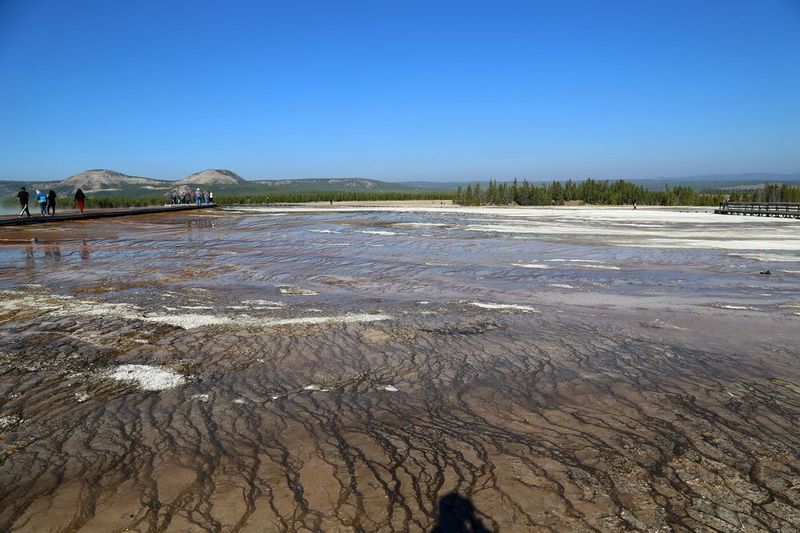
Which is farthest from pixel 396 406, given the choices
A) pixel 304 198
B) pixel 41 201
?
pixel 304 198

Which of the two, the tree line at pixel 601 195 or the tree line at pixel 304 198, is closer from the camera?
the tree line at pixel 601 195

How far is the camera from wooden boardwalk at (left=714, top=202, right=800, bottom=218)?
3379 cm

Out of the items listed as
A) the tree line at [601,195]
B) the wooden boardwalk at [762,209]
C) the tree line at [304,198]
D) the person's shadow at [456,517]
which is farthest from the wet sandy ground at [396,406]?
the tree line at [304,198]

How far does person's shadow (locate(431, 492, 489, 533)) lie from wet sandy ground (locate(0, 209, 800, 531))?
11 mm

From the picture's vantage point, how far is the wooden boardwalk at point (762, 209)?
111 ft

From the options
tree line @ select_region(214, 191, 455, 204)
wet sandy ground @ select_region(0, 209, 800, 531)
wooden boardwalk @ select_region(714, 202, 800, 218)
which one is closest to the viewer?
wet sandy ground @ select_region(0, 209, 800, 531)

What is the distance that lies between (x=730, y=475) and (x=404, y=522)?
199 centimetres

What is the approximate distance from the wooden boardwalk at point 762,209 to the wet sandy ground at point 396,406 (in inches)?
1185

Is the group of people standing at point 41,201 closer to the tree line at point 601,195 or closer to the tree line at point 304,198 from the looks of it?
the tree line at point 304,198

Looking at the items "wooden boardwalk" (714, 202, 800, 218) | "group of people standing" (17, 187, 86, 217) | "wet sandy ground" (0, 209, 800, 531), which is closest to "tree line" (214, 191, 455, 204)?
"group of people standing" (17, 187, 86, 217)

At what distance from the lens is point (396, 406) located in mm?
4316

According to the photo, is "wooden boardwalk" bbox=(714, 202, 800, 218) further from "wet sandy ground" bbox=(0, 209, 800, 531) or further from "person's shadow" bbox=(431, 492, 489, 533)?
"person's shadow" bbox=(431, 492, 489, 533)

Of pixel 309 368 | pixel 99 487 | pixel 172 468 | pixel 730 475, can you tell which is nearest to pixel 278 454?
pixel 172 468

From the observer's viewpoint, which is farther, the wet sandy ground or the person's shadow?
the wet sandy ground
